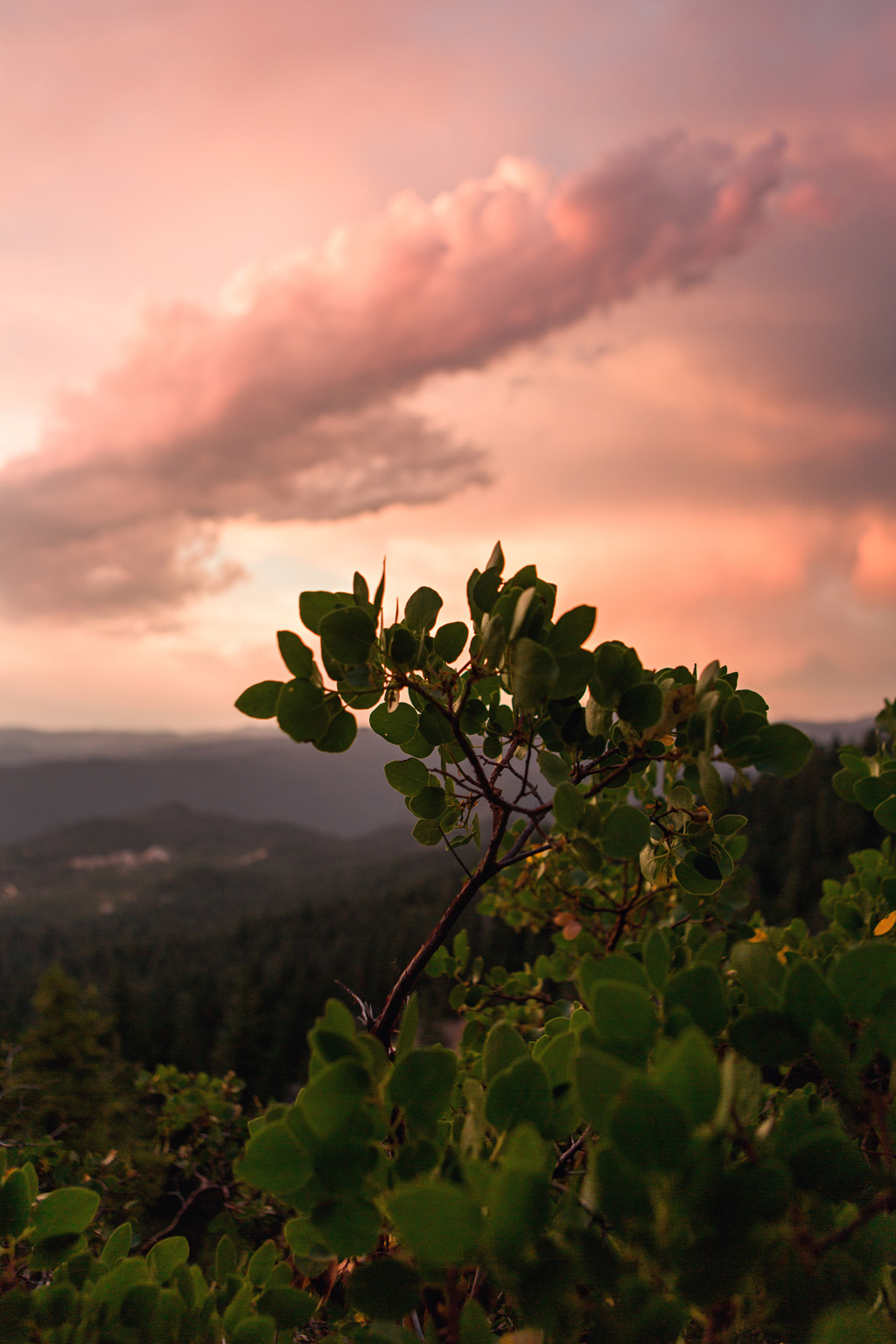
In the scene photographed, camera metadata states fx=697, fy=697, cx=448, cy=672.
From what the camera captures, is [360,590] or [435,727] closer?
[360,590]

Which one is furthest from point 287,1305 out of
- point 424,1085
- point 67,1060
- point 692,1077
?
point 67,1060

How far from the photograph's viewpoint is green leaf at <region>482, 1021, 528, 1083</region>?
129cm

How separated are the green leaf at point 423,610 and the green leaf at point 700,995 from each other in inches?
41.7

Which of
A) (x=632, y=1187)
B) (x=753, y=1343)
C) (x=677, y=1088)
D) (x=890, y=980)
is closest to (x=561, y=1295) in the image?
(x=632, y=1187)

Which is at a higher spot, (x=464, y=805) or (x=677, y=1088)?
(x=464, y=805)

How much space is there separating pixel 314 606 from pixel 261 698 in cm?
25

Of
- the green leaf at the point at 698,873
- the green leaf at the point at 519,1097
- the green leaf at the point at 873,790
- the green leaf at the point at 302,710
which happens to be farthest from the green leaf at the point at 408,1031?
the green leaf at the point at 873,790

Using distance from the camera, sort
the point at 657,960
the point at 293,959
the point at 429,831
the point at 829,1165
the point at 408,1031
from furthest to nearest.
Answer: the point at 293,959 < the point at 429,831 < the point at 657,960 < the point at 408,1031 < the point at 829,1165

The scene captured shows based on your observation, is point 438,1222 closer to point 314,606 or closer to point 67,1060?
point 314,606

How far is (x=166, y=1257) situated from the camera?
1.58 metres

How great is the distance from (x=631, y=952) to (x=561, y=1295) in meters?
2.17

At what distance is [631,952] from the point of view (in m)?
3.04

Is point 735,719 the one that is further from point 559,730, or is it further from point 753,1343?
point 753,1343

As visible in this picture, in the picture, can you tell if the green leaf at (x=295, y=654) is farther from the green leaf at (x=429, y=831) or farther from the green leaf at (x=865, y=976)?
the green leaf at (x=865, y=976)
